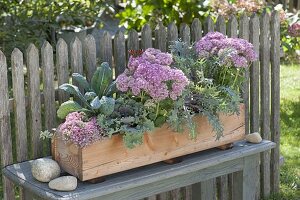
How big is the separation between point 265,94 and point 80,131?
81.2 inches

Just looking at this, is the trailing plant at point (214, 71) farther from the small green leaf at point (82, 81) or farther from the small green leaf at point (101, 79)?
the small green leaf at point (82, 81)

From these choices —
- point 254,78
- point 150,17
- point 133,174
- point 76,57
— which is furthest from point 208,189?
point 150,17

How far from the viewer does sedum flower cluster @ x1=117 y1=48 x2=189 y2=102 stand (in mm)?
3467

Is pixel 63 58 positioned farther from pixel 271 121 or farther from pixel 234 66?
pixel 271 121

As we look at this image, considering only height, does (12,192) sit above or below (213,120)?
below

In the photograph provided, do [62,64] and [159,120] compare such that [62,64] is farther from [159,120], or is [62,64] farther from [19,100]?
[159,120]

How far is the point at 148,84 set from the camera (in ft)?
11.4

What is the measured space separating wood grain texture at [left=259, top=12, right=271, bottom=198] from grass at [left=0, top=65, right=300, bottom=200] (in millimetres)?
160

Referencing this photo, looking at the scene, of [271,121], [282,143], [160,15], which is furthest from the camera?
[160,15]

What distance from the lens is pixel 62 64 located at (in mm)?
3953

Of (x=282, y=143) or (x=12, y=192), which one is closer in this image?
(x=12, y=192)

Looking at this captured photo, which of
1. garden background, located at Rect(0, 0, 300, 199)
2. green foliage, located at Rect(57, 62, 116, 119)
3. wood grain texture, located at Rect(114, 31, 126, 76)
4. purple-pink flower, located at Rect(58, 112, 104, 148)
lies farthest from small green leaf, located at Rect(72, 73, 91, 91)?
garden background, located at Rect(0, 0, 300, 199)

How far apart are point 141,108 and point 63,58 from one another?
624mm

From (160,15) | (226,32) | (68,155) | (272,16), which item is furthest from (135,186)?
(160,15)
